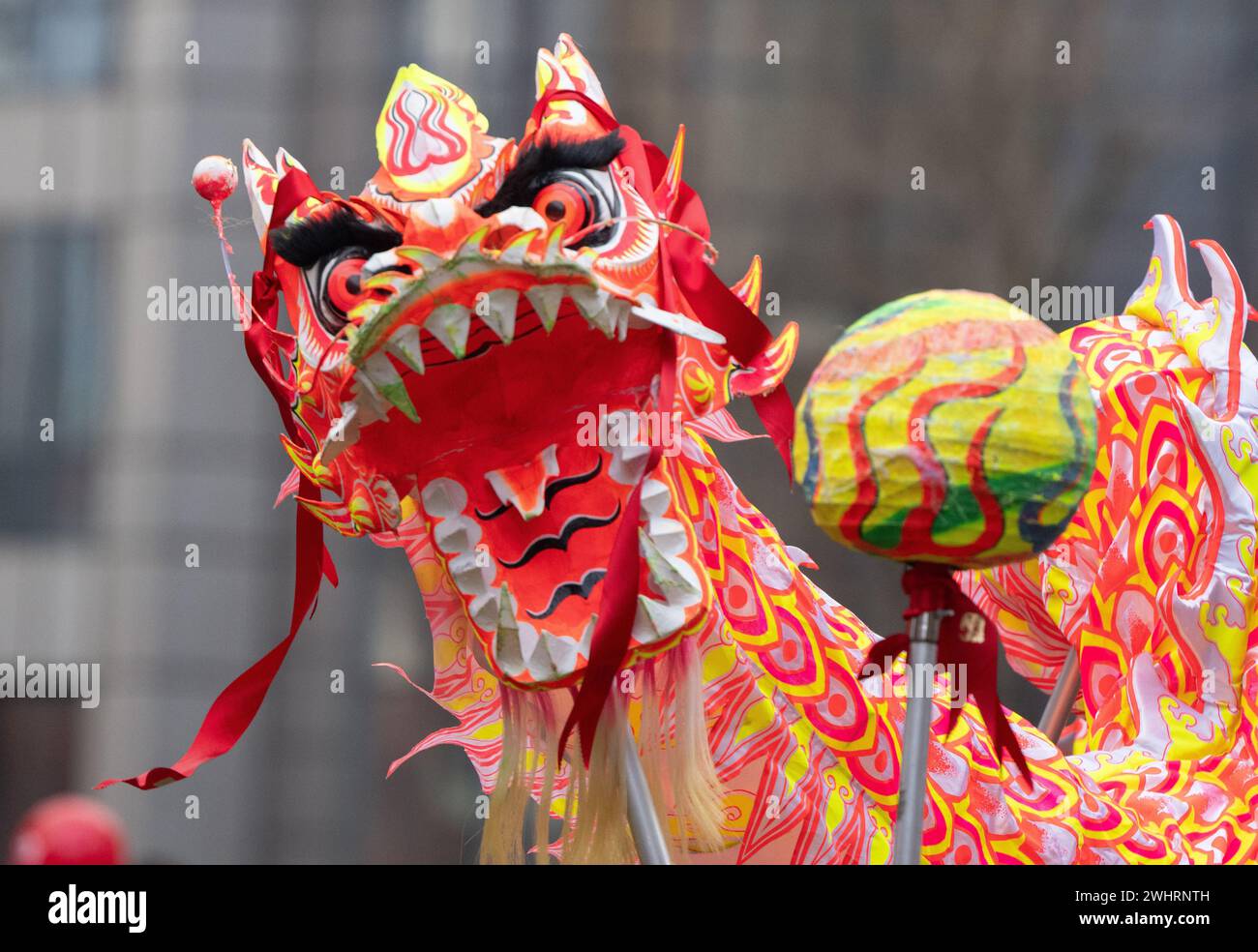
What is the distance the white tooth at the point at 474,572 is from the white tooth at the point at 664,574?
13 centimetres

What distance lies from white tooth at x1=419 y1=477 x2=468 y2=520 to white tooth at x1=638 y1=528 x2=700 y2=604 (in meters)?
0.15

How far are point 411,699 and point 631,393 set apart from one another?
6.42ft

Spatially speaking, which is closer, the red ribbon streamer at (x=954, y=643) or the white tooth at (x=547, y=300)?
the red ribbon streamer at (x=954, y=643)

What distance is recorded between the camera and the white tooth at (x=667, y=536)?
1.28m

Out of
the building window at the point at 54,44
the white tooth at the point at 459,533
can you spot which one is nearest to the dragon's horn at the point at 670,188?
the white tooth at the point at 459,533

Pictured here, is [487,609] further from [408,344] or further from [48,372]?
[48,372]

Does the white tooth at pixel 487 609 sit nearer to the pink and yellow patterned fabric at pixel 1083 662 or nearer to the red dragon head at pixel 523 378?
the red dragon head at pixel 523 378

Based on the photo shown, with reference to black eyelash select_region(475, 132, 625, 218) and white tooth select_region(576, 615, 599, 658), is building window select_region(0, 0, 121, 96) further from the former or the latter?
white tooth select_region(576, 615, 599, 658)

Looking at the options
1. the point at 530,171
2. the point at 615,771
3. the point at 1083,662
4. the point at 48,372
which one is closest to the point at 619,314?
the point at 530,171

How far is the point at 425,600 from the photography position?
4.79 feet

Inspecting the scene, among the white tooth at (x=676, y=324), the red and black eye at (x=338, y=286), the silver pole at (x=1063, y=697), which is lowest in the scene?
the silver pole at (x=1063, y=697)

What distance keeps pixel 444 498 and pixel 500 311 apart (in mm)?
190

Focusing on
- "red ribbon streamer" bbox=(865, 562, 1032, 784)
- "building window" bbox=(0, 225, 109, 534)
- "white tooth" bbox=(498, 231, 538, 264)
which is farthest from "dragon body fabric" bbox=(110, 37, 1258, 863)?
"building window" bbox=(0, 225, 109, 534)
